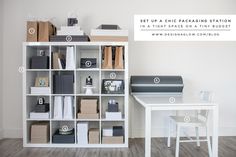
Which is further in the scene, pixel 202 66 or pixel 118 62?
pixel 202 66

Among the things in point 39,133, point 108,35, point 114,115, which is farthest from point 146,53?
point 39,133

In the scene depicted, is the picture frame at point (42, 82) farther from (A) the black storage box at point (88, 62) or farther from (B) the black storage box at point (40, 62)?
(A) the black storage box at point (88, 62)

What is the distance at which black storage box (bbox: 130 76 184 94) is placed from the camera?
3.60 metres

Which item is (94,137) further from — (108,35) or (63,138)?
(108,35)

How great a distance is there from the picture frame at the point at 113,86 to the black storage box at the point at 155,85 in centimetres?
20

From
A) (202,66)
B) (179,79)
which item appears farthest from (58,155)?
(202,66)

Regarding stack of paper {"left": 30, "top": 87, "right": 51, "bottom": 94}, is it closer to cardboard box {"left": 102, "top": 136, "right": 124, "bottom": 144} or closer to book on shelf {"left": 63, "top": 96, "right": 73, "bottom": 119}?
book on shelf {"left": 63, "top": 96, "right": 73, "bottom": 119}

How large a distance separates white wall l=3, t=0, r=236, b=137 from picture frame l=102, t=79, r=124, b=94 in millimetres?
397

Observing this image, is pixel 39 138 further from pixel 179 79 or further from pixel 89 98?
pixel 179 79

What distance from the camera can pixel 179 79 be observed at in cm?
367

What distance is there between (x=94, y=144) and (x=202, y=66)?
2.04 meters

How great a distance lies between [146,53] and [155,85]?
56cm

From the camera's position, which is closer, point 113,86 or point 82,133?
point 82,133

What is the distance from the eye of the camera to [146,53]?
3.87m
